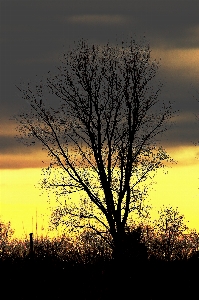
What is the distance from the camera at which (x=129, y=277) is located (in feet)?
82.9

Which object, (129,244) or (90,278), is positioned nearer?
(90,278)

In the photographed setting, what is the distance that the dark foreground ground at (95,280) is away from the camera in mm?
23562

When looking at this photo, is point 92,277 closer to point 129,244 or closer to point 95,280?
point 95,280

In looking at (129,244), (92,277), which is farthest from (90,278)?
(129,244)

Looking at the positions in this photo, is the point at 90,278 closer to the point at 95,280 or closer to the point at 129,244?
the point at 95,280

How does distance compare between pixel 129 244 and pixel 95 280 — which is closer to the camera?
pixel 95 280

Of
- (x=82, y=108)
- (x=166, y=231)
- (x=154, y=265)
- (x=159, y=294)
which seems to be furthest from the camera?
(x=166, y=231)

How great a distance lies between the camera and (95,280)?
24.7 meters

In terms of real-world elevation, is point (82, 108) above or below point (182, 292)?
above

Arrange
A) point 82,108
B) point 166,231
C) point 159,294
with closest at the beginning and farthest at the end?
point 159,294, point 82,108, point 166,231

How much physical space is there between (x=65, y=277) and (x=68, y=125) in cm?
1315

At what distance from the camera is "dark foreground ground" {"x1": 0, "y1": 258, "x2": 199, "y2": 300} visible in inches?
928

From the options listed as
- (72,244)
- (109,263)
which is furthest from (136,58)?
(109,263)

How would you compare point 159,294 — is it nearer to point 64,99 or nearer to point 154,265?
point 154,265
